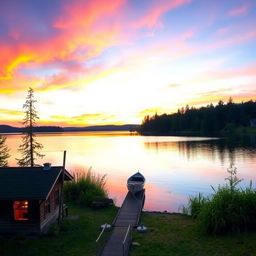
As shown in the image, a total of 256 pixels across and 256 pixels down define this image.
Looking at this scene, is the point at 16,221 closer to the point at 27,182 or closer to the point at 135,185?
the point at 27,182

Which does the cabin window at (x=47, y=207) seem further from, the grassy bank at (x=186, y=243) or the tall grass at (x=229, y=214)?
the tall grass at (x=229, y=214)

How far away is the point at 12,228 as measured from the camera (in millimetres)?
19703

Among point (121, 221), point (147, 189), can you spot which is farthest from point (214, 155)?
point (121, 221)

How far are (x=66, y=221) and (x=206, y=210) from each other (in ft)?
31.0

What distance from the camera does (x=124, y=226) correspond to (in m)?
21.3

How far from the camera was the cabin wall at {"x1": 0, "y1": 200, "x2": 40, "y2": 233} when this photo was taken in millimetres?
19453

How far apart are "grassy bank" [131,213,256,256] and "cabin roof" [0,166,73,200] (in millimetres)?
6232

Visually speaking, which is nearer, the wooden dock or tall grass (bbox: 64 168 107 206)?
the wooden dock

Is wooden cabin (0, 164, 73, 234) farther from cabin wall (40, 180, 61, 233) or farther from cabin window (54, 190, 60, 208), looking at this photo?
cabin window (54, 190, 60, 208)

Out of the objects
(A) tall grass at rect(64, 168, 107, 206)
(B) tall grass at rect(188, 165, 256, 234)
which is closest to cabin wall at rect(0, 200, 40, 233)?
(A) tall grass at rect(64, 168, 107, 206)

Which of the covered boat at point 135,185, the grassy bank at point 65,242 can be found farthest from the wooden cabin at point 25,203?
the covered boat at point 135,185

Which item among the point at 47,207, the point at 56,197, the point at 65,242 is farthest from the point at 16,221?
the point at 56,197

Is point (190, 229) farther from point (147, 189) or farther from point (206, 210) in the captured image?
point (147, 189)

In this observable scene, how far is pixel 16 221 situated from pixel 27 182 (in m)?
2.42
